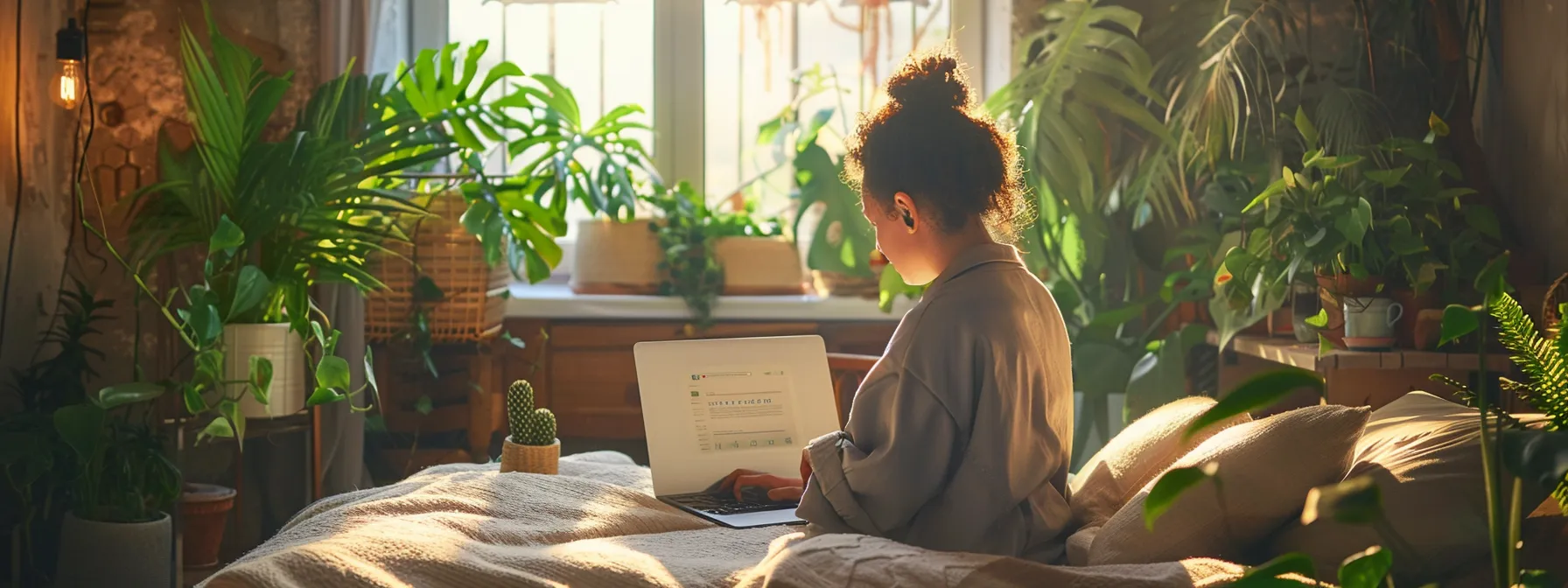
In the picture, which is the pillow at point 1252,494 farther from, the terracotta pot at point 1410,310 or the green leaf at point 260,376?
the green leaf at point 260,376

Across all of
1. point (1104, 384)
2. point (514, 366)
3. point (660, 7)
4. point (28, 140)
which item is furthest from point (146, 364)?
point (1104, 384)

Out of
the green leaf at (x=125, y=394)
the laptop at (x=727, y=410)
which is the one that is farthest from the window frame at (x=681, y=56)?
the laptop at (x=727, y=410)

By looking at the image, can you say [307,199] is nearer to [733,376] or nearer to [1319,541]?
[733,376]

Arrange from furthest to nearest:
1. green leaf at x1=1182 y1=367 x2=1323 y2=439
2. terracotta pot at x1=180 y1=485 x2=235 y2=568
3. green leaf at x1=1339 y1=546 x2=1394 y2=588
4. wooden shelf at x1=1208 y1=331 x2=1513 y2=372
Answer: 1. terracotta pot at x1=180 y1=485 x2=235 y2=568
2. wooden shelf at x1=1208 y1=331 x2=1513 y2=372
3. green leaf at x1=1339 y1=546 x2=1394 y2=588
4. green leaf at x1=1182 y1=367 x2=1323 y2=439

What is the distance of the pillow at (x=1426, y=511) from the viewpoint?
1.36 metres

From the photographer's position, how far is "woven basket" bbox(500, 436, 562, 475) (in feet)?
6.75

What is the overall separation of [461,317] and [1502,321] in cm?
255

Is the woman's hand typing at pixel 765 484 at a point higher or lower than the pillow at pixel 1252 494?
lower

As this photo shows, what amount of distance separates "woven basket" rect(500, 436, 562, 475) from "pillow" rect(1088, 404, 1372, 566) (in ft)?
3.07

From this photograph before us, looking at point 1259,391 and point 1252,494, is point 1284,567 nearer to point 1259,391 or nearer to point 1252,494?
point 1259,391

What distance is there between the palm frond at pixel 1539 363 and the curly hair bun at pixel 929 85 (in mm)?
635

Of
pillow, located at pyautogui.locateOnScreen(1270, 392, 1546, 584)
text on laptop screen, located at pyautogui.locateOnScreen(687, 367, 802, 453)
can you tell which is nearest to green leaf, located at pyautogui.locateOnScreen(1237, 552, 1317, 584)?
pillow, located at pyautogui.locateOnScreen(1270, 392, 1546, 584)

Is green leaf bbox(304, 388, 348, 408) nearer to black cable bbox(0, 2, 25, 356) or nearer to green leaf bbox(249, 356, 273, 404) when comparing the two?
green leaf bbox(249, 356, 273, 404)

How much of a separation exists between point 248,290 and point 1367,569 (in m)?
2.18
